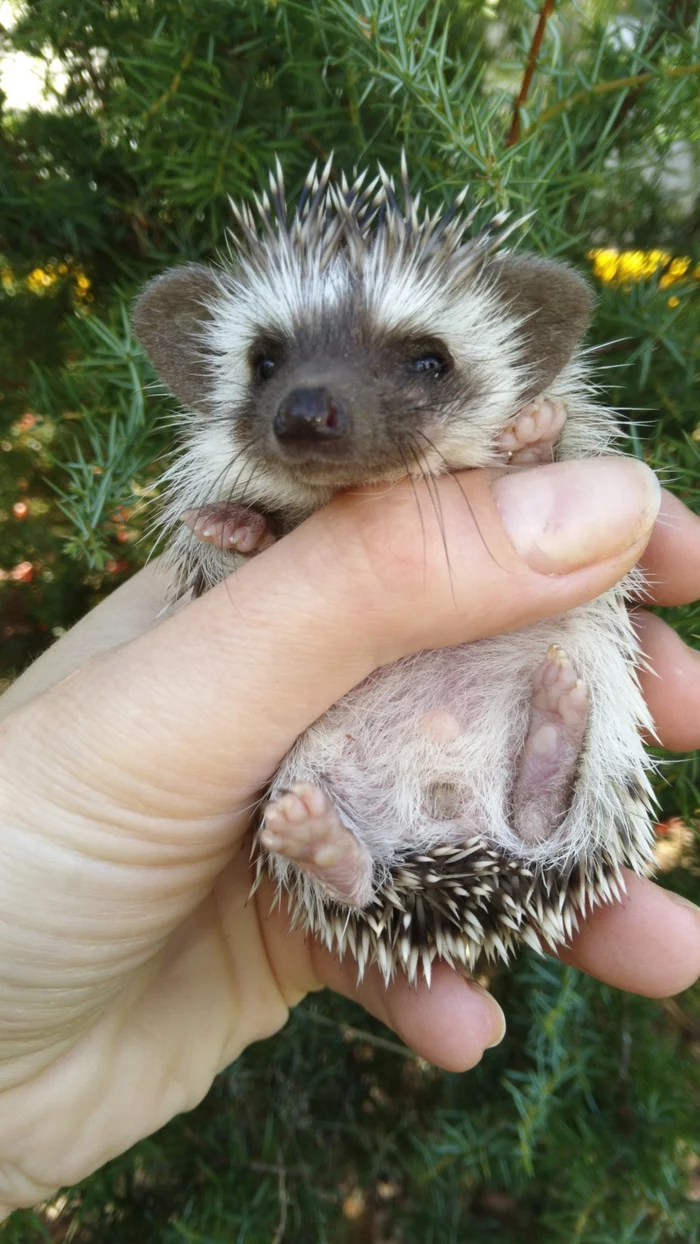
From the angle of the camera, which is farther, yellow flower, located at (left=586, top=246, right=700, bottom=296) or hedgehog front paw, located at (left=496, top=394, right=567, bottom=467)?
yellow flower, located at (left=586, top=246, right=700, bottom=296)

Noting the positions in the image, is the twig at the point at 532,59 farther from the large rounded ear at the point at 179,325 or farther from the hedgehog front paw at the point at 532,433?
the large rounded ear at the point at 179,325

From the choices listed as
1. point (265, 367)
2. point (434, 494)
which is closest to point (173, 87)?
point (265, 367)

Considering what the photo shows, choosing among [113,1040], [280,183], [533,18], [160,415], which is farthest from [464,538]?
[113,1040]

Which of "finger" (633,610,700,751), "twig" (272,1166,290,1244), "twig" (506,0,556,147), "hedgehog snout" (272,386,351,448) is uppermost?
"twig" (506,0,556,147)

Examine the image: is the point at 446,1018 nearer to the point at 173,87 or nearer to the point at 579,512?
the point at 579,512

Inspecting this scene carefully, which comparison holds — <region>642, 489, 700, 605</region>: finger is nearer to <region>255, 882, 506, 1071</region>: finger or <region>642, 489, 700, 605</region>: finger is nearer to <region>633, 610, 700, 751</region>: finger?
<region>633, 610, 700, 751</region>: finger

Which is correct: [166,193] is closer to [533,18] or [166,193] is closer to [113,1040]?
[533,18]

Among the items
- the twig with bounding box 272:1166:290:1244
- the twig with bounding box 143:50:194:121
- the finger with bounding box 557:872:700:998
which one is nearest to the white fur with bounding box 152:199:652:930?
the finger with bounding box 557:872:700:998
